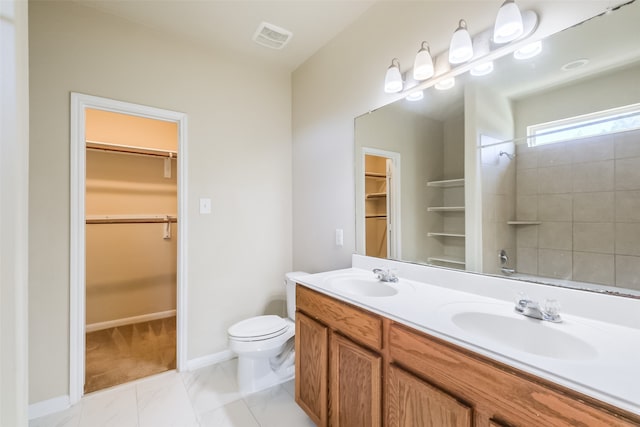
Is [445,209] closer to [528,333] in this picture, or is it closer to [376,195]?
[376,195]

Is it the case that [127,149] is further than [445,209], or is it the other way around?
[127,149]

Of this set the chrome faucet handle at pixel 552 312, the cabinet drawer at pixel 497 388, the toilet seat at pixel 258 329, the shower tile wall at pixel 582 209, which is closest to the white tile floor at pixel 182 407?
the toilet seat at pixel 258 329

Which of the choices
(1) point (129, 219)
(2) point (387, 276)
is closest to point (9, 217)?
(2) point (387, 276)

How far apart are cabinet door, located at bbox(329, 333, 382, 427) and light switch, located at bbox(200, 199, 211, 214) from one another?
4.90 feet

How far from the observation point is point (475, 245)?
1370mm

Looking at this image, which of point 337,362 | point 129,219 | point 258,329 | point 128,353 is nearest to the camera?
point 337,362

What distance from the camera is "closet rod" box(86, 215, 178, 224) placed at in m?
2.81

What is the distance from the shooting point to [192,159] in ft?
7.26

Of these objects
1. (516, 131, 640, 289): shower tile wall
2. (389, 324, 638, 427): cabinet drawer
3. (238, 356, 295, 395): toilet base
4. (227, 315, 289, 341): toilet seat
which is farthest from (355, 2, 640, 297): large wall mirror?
(238, 356, 295, 395): toilet base

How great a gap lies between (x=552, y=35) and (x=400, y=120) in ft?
2.53

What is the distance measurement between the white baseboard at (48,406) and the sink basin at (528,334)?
2.38 metres

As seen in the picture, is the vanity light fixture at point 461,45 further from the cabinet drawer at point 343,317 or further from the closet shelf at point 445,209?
the cabinet drawer at point 343,317

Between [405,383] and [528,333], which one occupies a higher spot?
[528,333]

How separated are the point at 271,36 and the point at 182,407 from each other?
8.79ft
